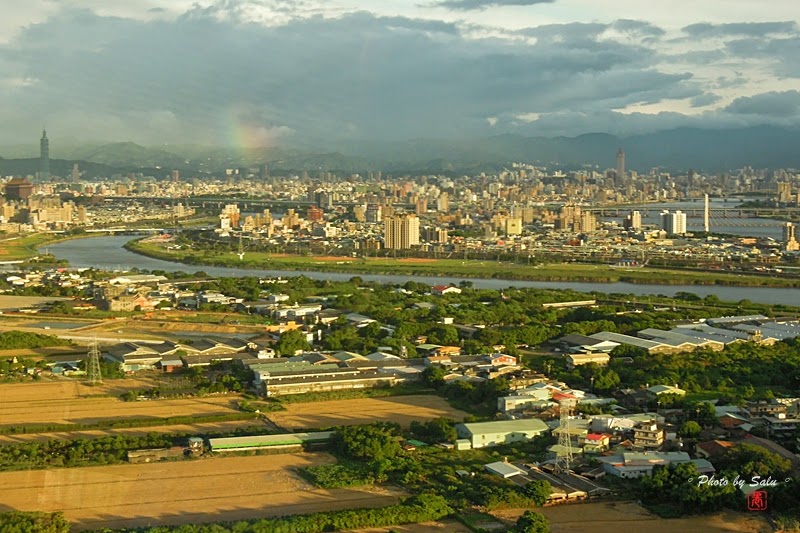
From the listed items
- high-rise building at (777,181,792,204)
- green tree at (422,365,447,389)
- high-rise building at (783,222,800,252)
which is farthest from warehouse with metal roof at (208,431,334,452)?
high-rise building at (777,181,792,204)

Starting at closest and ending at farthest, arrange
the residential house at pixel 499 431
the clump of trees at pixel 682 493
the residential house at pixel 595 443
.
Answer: the clump of trees at pixel 682 493
the residential house at pixel 595 443
the residential house at pixel 499 431

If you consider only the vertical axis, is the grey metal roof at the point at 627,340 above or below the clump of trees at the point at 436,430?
above

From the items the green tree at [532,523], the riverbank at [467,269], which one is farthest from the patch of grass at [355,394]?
the riverbank at [467,269]

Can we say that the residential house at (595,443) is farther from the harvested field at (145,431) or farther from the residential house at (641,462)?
the harvested field at (145,431)

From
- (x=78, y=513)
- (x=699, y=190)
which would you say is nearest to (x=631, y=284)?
(x=78, y=513)

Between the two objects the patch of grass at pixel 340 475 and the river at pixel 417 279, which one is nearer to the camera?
the patch of grass at pixel 340 475

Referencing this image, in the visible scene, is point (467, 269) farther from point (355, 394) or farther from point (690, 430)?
point (690, 430)

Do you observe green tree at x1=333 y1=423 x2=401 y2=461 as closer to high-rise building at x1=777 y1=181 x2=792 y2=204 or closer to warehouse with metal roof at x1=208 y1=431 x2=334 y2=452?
→ warehouse with metal roof at x1=208 y1=431 x2=334 y2=452

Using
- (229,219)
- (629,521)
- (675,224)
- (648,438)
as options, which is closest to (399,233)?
(229,219)
